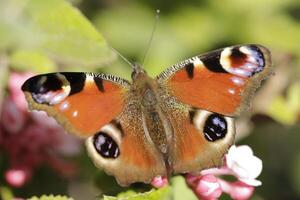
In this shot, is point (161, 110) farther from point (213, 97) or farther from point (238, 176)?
point (238, 176)

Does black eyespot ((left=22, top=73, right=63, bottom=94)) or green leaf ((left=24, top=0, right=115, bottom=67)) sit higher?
green leaf ((left=24, top=0, right=115, bottom=67))

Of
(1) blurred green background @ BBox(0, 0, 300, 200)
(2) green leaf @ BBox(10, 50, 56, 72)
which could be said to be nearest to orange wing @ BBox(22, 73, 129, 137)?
(1) blurred green background @ BBox(0, 0, 300, 200)

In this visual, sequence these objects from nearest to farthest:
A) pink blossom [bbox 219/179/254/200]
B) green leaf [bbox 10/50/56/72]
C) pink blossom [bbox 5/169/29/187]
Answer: pink blossom [bbox 219/179/254/200] → pink blossom [bbox 5/169/29/187] → green leaf [bbox 10/50/56/72]

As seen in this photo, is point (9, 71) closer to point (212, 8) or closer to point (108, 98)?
point (108, 98)

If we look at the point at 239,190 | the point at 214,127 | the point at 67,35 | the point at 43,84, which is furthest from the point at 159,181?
the point at 67,35

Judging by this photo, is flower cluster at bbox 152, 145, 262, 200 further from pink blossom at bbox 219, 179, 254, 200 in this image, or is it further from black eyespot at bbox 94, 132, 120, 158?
black eyespot at bbox 94, 132, 120, 158

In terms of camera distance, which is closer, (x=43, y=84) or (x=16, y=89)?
(x=43, y=84)

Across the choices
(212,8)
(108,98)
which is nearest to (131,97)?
(108,98)
